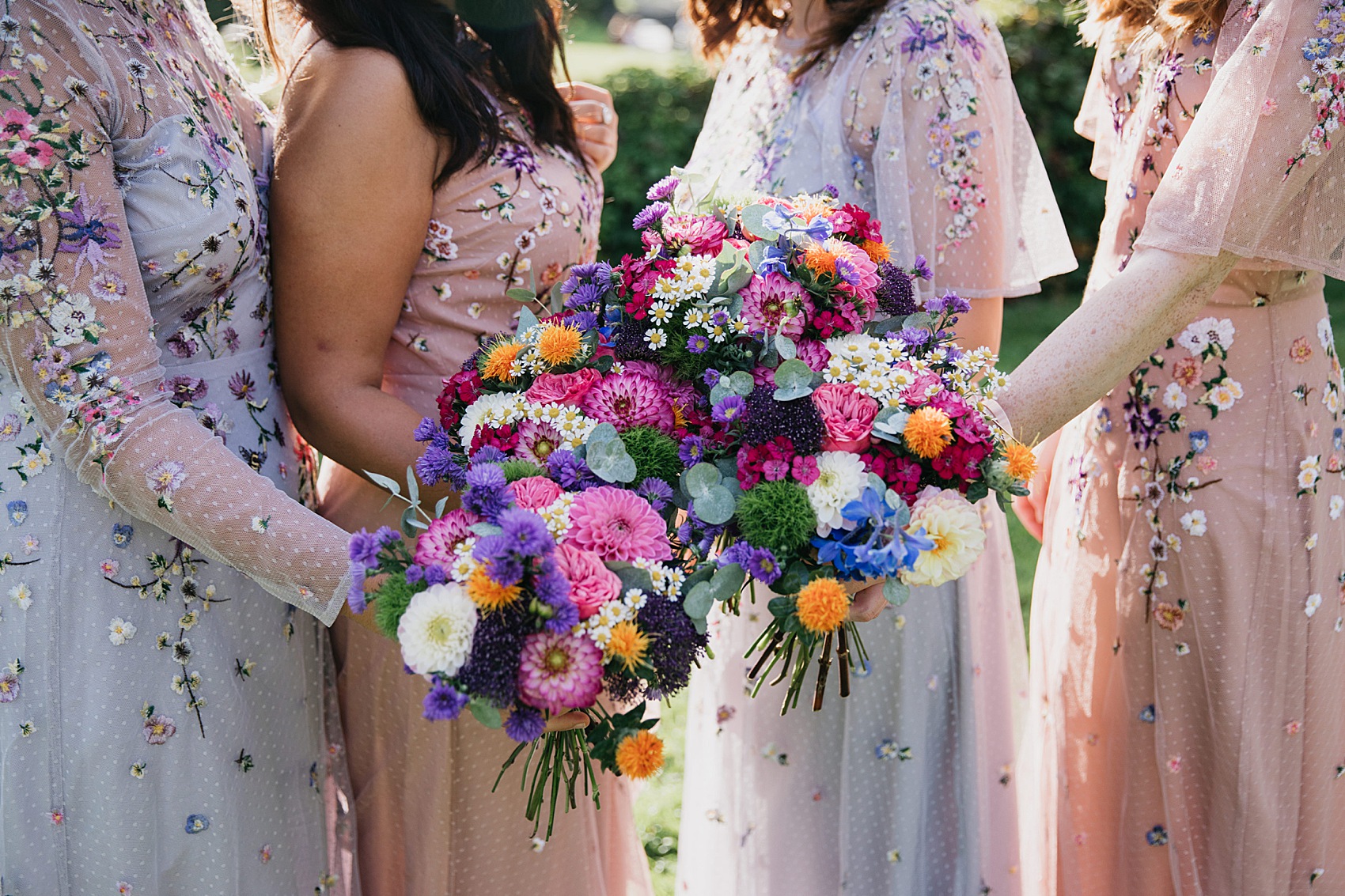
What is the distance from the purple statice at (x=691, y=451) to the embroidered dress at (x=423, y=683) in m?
0.76

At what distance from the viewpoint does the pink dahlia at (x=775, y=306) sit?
167 centimetres

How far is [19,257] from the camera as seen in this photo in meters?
1.61

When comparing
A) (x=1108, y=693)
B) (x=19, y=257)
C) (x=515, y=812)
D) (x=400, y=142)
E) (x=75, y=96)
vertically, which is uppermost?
(x=1108, y=693)

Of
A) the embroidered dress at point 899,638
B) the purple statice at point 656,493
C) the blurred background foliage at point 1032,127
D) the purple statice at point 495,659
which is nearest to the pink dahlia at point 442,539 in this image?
the purple statice at point 495,659

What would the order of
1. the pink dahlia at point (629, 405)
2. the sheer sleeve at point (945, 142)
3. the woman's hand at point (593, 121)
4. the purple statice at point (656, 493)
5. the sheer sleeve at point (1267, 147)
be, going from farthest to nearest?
the woman's hand at point (593, 121) < the sheer sleeve at point (945, 142) < the sheer sleeve at point (1267, 147) < the pink dahlia at point (629, 405) < the purple statice at point (656, 493)

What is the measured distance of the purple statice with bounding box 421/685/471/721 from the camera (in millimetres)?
1306

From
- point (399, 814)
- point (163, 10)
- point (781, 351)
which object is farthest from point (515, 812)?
point (163, 10)

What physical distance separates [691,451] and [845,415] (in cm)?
23

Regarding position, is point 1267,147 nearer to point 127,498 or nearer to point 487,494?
point 487,494

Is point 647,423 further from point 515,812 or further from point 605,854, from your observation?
point 605,854

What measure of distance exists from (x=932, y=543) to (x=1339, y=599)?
1266mm

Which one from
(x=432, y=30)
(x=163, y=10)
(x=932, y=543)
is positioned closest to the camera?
(x=932, y=543)

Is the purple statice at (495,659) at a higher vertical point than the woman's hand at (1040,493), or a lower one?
lower

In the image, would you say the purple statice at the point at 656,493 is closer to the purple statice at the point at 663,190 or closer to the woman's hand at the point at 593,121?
the purple statice at the point at 663,190
